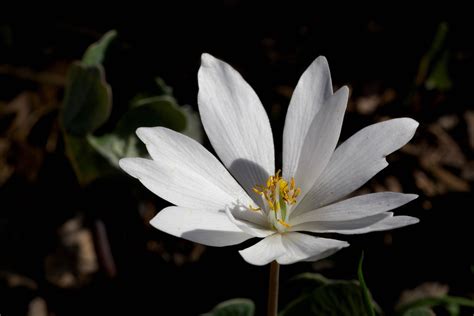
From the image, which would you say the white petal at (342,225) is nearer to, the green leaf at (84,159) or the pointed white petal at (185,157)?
the pointed white petal at (185,157)

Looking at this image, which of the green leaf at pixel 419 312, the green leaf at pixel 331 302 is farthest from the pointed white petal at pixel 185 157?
the green leaf at pixel 419 312

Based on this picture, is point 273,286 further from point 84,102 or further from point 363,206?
point 84,102

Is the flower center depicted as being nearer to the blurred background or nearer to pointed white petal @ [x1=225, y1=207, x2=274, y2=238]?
pointed white petal @ [x1=225, y1=207, x2=274, y2=238]

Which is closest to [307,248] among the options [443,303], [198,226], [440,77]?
[198,226]

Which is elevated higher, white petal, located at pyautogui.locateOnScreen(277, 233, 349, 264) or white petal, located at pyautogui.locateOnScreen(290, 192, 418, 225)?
white petal, located at pyautogui.locateOnScreen(290, 192, 418, 225)

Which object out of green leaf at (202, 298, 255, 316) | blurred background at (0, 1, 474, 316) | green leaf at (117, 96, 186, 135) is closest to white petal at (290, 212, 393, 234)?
green leaf at (202, 298, 255, 316)
